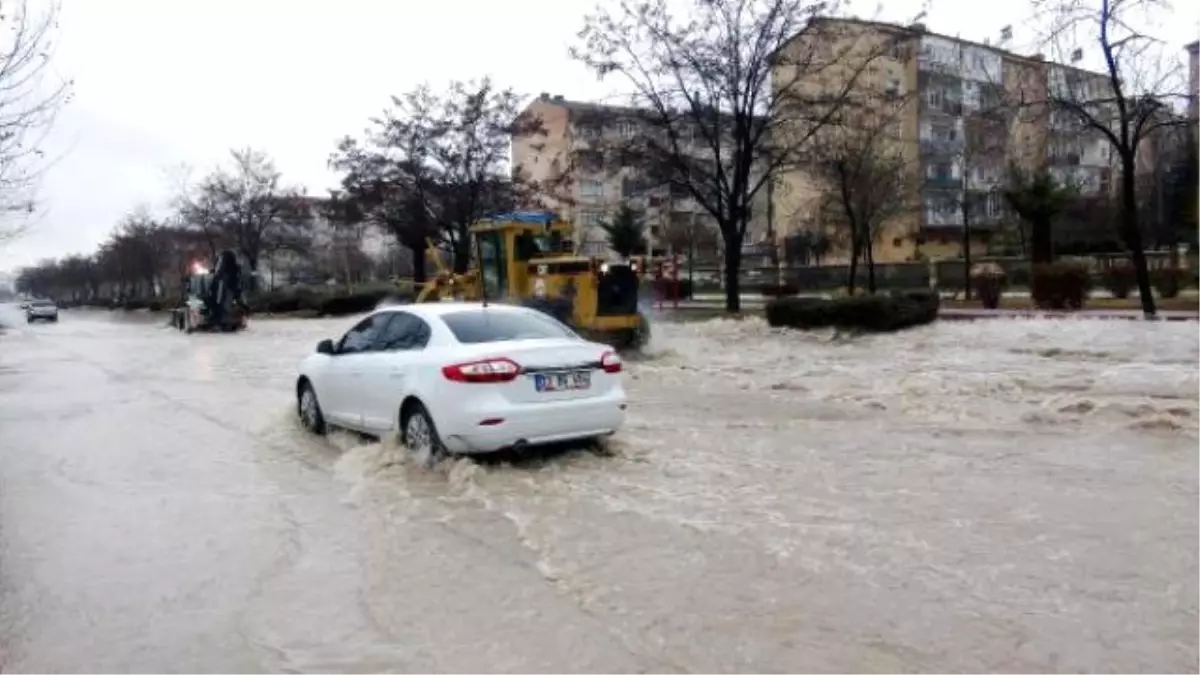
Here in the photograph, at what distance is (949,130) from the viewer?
69625mm

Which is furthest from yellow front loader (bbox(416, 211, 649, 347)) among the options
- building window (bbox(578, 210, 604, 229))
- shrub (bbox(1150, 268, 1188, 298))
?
building window (bbox(578, 210, 604, 229))

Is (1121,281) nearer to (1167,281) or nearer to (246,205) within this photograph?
(1167,281)

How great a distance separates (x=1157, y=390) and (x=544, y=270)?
35.0 ft

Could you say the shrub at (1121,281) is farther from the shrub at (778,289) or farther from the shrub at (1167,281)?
the shrub at (778,289)

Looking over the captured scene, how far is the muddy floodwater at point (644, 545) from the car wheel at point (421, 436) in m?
0.14

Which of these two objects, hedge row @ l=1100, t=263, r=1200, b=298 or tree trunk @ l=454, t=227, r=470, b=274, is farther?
tree trunk @ l=454, t=227, r=470, b=274

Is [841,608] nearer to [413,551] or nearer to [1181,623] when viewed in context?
[1181,623]

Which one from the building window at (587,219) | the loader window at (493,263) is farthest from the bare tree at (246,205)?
the loader window at (493,263)

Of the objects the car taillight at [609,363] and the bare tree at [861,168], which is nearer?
the car taillight at [609,363]

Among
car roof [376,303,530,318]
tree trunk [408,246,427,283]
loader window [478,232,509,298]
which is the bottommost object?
car roof [376,303,530,318]

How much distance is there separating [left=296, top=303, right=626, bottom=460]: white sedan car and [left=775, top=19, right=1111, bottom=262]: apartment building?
1832 centimetres

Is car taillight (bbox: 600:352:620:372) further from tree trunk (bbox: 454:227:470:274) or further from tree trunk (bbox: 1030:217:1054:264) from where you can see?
tree trunk (bbox: 454:227:470:274)

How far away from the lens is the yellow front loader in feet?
63.1

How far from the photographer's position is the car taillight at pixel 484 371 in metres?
8.30
